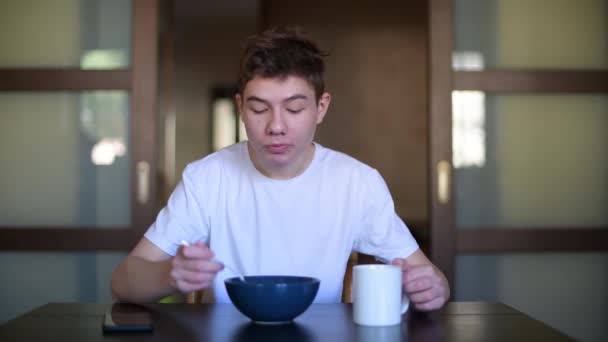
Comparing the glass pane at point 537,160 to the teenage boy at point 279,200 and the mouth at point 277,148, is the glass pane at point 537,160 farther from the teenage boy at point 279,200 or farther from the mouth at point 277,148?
the mouth at point 277,148

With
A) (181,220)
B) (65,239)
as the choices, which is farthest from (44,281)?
(181,220)

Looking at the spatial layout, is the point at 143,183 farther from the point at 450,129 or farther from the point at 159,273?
the point at 159,273

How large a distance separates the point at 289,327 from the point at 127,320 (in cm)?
27

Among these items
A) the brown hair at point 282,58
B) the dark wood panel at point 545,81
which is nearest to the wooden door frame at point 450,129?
the dark wood panel at point 545,81

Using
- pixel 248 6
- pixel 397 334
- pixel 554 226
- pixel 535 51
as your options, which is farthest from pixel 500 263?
pixel 248 6

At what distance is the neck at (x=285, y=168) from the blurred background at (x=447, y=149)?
1.26 meters

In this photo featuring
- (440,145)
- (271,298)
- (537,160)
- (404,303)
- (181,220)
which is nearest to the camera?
(271,298)

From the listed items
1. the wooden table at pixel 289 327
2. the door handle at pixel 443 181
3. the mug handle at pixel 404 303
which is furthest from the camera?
the door handle at pixel 443 181

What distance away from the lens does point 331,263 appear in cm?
168

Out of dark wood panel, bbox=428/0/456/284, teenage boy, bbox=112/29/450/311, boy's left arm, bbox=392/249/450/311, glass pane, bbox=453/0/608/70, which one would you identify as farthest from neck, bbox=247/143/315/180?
glass pane, bbox=453/0/608/70

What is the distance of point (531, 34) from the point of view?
302cm

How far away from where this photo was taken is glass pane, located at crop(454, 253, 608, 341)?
9.77 feet

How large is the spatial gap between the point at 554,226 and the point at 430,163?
1.91 ft

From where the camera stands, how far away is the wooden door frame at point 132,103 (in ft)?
9.66
